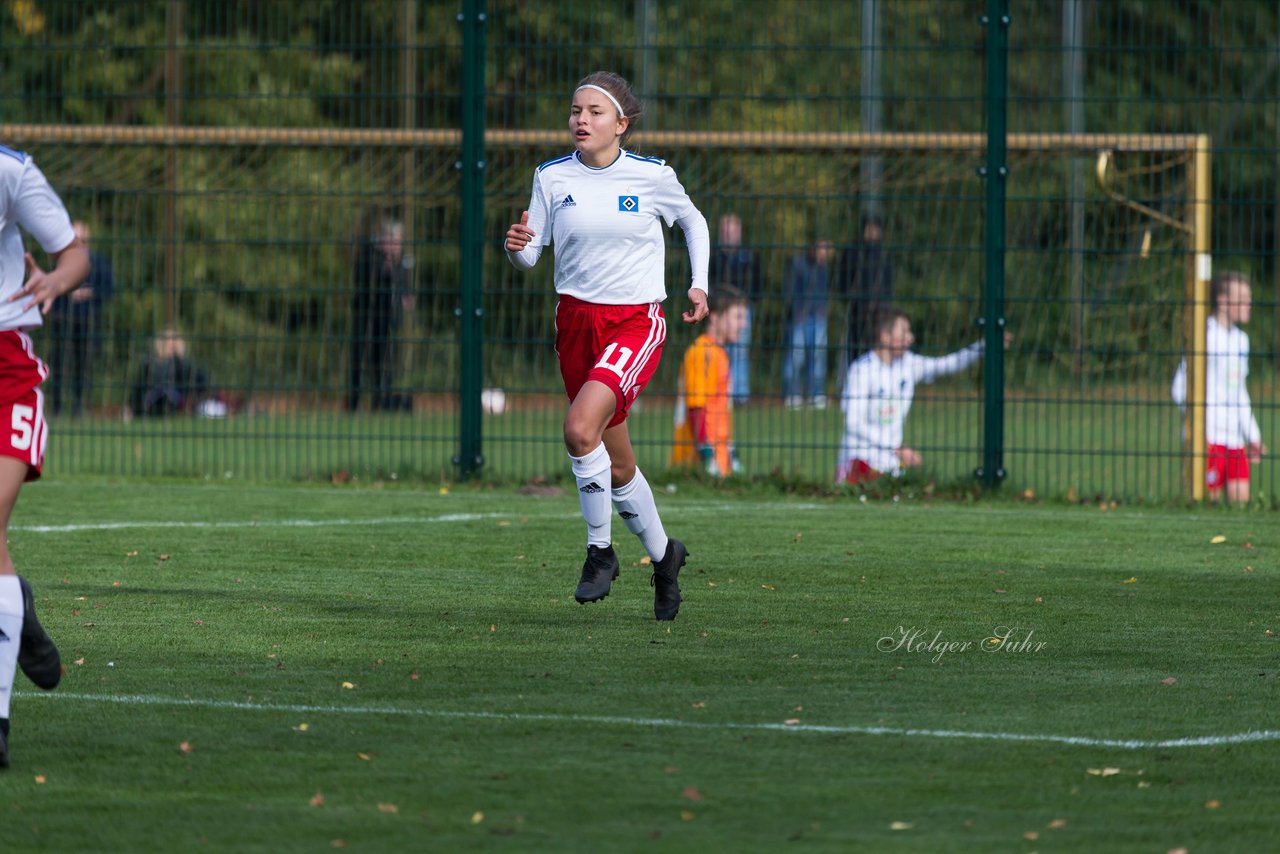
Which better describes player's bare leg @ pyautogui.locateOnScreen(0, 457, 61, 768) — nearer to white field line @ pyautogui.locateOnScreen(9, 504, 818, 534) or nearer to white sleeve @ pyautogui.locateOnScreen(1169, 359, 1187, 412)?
white field line @ pyautogui.locateOnScreen(9, 504, 818, 534)

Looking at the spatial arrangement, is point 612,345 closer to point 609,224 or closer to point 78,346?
point 609,224

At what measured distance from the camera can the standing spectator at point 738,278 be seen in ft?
43.5

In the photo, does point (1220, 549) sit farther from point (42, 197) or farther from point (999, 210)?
point (42, 197)

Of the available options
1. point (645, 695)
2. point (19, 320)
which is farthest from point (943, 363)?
point (19, 320)

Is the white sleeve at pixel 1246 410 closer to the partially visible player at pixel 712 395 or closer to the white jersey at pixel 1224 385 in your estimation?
the white jersey at pixel 1224 385

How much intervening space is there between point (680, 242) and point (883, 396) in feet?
6.31

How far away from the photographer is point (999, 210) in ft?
41.8

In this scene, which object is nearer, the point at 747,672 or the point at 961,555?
the point at 747,672

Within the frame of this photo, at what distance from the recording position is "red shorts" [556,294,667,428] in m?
7.63

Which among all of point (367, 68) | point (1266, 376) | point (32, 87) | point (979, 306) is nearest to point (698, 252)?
point (979, 306)

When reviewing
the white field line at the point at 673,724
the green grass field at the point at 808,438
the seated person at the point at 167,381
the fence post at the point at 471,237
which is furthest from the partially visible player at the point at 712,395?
the white field line at the point at 673,724

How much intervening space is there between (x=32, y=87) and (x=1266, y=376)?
954 cm

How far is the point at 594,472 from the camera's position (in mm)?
7633

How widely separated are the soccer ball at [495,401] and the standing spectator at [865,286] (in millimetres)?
2260
